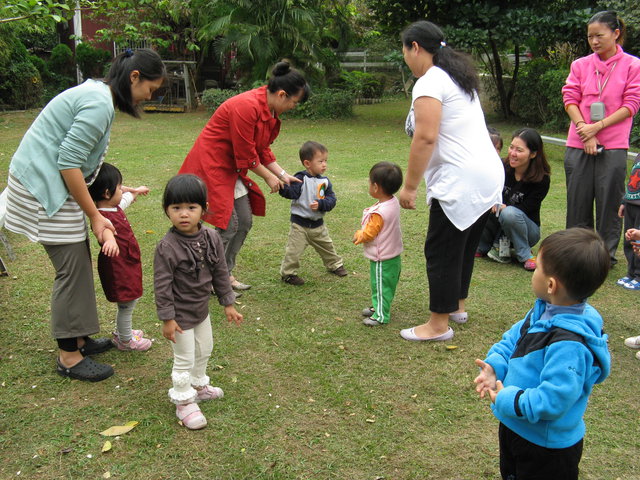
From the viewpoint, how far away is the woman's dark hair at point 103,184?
350 centimetres

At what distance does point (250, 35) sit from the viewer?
15.0 m

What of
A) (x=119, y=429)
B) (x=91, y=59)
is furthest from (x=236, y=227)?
(x=91, y=59)

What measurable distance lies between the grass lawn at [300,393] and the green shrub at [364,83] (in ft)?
46.8

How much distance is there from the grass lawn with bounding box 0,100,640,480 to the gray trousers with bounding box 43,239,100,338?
356 mm

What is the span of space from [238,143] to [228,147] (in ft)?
0.55

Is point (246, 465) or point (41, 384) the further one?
point (41, 384)

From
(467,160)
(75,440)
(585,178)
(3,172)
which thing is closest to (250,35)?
(3,172)

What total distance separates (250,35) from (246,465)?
543 inches

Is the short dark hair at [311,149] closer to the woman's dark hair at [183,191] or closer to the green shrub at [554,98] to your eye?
the woman's dark hair at [183,191]

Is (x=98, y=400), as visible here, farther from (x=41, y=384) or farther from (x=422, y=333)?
(x=422, y=333)

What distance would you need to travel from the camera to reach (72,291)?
3334 mm

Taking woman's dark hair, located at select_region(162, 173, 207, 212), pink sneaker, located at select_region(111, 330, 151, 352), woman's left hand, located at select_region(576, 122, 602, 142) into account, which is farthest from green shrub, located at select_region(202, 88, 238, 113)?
woman's dark hair, located at select_region(162, 173, 207, 212)

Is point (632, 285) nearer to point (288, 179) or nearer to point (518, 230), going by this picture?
point (518, 230)

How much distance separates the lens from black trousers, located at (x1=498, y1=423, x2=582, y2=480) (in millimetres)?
2043
